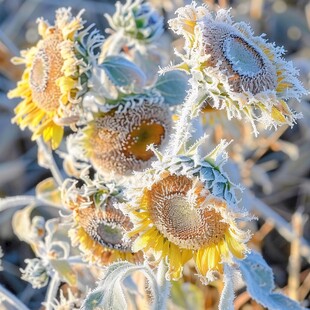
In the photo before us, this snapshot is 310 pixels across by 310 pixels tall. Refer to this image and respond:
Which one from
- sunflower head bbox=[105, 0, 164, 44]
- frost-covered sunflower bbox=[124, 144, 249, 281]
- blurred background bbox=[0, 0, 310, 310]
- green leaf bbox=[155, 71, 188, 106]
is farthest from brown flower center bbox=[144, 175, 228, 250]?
blurred background bbox=[0, 0, 310, 310]

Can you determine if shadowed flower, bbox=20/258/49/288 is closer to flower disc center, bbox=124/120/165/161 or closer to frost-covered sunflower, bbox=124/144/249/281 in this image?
flower disc center, bbox=124/120/165/161

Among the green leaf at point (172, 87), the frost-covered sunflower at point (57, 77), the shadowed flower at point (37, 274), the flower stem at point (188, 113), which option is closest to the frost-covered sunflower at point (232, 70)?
the flower stem at point (188, 113)

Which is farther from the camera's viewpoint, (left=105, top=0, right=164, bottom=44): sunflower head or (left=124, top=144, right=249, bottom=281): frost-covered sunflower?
(left=105, top=0, right=164, bottom=44): sunflower head

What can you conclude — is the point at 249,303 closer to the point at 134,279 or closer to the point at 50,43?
the point at 134,279

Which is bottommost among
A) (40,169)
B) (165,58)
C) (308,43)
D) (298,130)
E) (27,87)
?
(298,130)

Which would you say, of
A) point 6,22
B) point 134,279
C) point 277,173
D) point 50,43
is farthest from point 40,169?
point 50,43

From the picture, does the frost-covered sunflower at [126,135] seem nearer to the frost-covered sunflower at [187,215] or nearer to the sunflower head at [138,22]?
the sunflower head at [138,22]
